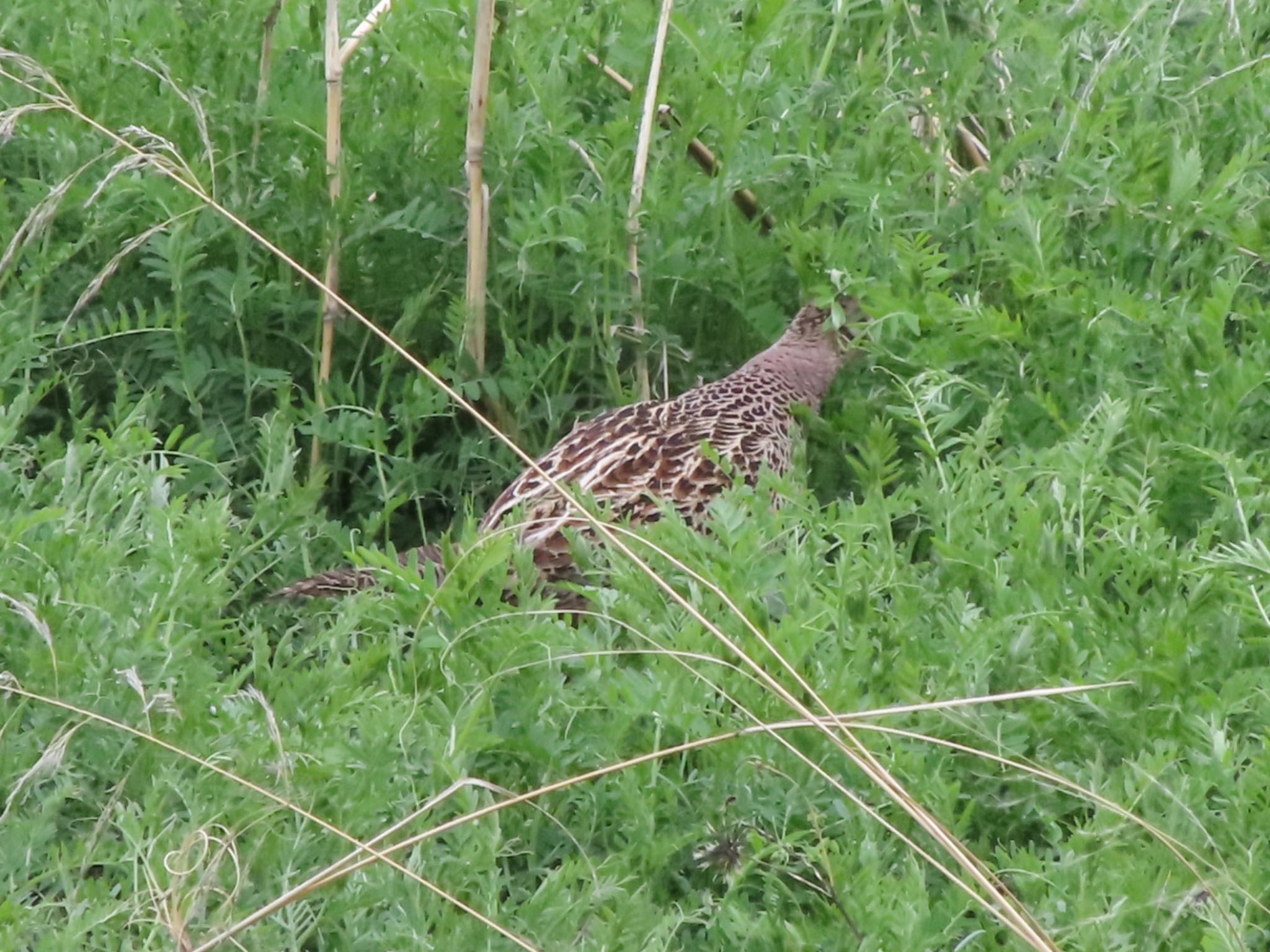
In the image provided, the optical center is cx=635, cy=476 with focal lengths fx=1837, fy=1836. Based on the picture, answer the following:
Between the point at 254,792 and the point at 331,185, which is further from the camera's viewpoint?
the point at 331,185

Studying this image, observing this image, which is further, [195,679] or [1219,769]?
[195,679]

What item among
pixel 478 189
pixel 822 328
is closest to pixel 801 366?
pixel 822 328

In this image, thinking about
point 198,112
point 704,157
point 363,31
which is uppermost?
point 363,31

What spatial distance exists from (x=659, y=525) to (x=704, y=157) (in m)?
1.55

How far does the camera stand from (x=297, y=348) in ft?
16.1

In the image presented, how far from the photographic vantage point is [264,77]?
4.80 m

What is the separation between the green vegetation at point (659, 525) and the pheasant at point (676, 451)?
4.8 inches

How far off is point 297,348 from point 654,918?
2404 millimetres

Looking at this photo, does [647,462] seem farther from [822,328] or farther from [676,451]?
[822,328]

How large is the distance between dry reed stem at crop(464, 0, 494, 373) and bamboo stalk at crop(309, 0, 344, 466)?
33cm

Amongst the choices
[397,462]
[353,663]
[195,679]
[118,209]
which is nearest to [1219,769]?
[353,663]

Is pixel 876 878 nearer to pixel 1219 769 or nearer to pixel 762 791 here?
pixel 762 791

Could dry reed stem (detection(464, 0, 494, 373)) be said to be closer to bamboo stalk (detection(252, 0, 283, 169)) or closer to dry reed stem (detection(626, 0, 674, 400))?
dry reed stem (detection(626, 0, 674, 400))

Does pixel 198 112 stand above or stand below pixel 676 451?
above
